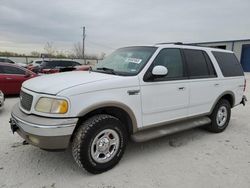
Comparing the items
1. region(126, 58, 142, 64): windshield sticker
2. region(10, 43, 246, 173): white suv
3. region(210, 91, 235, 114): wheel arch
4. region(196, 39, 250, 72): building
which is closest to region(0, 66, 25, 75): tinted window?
region(10, 43, 246, 173): white suv

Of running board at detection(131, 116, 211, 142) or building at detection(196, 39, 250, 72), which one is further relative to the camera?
building at detection(196, 39, 250, 72)

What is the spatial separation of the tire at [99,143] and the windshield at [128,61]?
0.86 m

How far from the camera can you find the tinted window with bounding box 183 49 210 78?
4337 millimetres

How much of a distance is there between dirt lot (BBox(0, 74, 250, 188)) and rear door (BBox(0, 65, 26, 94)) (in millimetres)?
4886

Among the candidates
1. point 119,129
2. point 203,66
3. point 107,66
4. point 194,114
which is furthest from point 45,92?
point 203,66

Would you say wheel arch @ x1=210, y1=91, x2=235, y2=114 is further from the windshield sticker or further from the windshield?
the windshield sticker

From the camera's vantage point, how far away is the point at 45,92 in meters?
2.92

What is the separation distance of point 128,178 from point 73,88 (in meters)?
1.48

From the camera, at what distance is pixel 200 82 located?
4430 millimetres

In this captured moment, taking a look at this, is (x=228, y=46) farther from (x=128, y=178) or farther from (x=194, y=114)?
(x=128, y=178)

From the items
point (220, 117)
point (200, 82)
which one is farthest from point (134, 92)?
point (220, 117)

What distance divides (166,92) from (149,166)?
125 centimetres

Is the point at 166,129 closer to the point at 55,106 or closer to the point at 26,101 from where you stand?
the point at 55,106

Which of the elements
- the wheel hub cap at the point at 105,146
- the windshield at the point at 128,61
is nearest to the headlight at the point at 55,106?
the wheel hub cap at the point at 105,146
